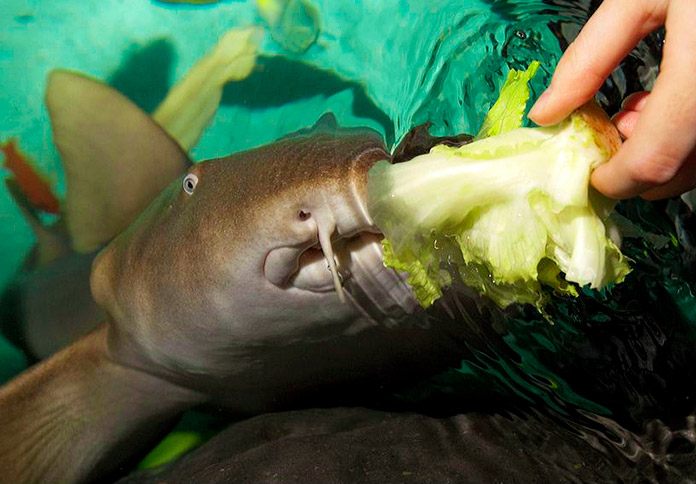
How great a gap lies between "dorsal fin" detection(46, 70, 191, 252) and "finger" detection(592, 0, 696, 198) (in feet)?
4.85

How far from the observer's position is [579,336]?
5.17 ft

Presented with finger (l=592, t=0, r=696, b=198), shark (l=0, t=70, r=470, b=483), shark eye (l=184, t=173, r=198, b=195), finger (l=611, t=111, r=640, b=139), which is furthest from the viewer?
shark eye (l=184, t=173, r=198, b=195)

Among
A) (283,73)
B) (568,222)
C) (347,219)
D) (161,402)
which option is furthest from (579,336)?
(283,73)

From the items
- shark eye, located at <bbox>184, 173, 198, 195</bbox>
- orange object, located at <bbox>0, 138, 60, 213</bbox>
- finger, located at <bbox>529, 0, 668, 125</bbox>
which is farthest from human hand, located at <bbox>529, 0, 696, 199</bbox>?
orange object, located at <bbox>0, 138, 60, 213</bbox>

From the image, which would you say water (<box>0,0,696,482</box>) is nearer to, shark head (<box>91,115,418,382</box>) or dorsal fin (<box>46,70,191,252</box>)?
dorsal fin (<box>46,70,191,252</box>)

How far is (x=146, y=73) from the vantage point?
2.54 m

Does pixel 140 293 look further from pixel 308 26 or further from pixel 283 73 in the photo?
pixel 308 26

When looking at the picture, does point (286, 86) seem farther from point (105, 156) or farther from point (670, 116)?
point (670, 116)

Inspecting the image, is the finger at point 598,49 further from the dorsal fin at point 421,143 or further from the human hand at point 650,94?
the dorsal fin at point 421,143

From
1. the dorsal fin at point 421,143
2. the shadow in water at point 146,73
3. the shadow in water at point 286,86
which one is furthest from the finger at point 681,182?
the shadow in water at point 146,73

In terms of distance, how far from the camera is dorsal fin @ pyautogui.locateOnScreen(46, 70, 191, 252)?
78.7 inches

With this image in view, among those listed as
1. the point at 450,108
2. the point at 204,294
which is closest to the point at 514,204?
the point at 204,294

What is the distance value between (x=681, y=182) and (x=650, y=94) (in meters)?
0.27

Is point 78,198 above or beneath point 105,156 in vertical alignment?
beneath
